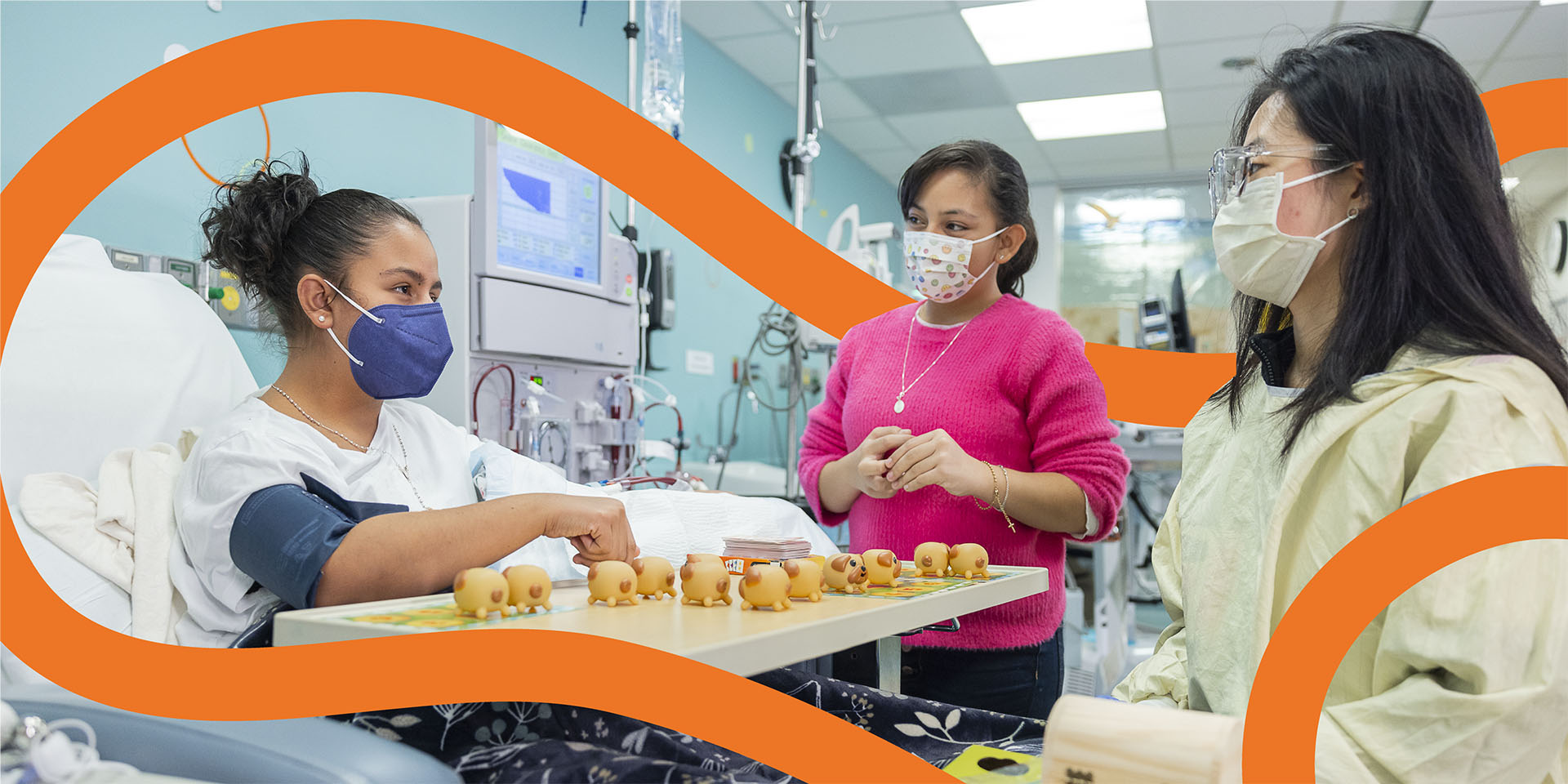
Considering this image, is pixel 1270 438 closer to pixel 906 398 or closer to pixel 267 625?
pixel 906 398

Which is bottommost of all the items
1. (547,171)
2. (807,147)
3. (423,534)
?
(423,534)

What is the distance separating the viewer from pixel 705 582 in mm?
1060

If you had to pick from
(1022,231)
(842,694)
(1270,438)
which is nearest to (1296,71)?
(1270,438)

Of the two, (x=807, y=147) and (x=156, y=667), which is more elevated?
(x=807, y=147)

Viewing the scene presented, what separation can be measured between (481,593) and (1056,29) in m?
4.46

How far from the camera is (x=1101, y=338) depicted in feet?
25.0

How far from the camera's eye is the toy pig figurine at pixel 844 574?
120 centimetres

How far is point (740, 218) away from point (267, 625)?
4.16ft

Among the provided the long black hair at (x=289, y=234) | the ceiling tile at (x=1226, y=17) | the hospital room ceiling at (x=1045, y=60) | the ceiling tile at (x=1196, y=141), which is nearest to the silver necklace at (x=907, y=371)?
the long black hair at (x=289, y=234)

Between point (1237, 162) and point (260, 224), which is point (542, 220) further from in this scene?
point (1237, 162)

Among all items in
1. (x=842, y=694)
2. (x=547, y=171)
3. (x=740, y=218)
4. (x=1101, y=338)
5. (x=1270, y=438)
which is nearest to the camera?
(x=1270, y=438)

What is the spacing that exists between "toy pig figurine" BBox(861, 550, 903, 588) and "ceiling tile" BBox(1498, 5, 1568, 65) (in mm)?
4818

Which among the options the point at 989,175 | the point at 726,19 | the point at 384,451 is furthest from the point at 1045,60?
the point at 384,451

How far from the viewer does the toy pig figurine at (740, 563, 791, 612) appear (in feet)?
3.37
